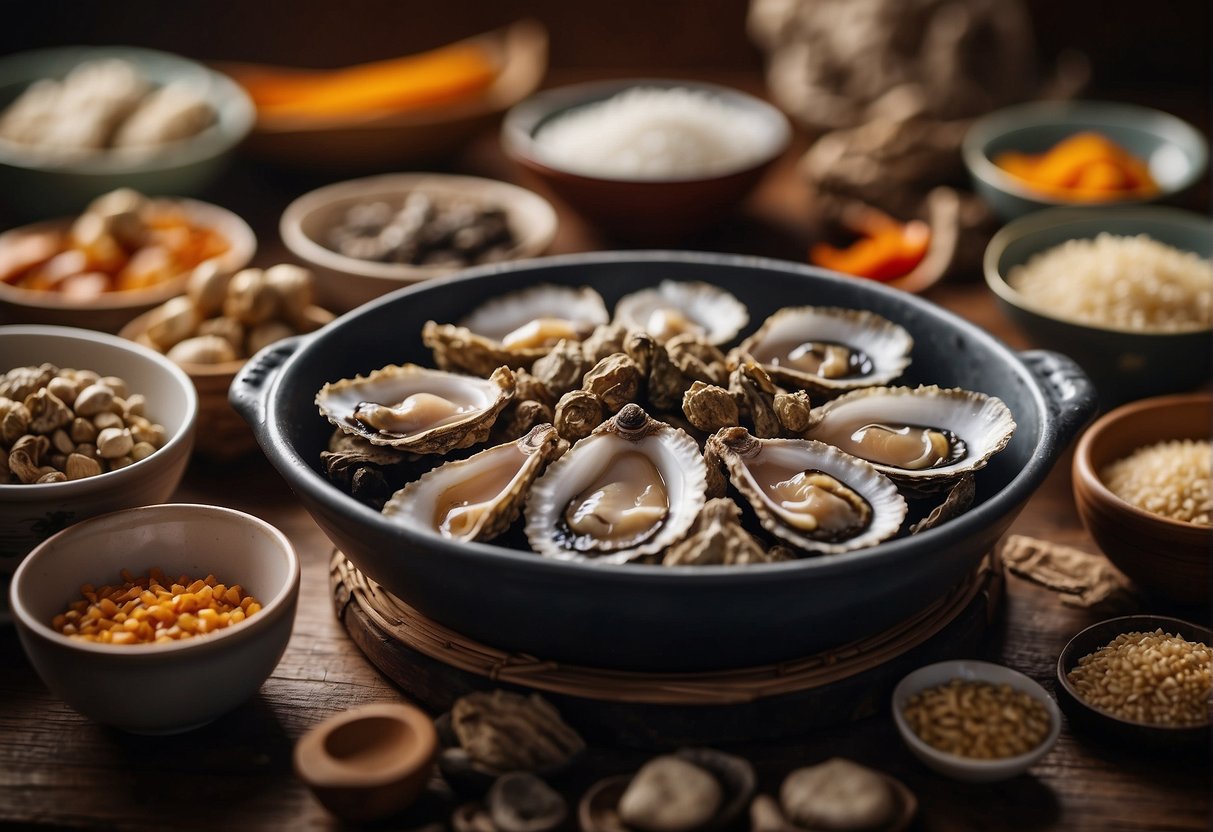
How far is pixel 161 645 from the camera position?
1.07 metres

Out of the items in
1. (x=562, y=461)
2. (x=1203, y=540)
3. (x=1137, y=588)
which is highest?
(x=562, y=461)

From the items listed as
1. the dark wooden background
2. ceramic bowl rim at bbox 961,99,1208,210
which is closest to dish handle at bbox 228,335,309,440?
ceramic bowl rim at bbox 961,99,1208,210

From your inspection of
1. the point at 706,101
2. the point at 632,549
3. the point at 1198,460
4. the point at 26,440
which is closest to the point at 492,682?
the point at 632,549

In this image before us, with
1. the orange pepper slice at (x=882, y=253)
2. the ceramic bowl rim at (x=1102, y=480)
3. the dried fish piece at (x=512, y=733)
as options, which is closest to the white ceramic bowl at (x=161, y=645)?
the dried fish piece at (x=512, y=733)

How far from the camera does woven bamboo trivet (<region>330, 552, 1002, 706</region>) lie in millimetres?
1127

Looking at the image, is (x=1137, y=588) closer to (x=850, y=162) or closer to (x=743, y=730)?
(x=743, y=730)

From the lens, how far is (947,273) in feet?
7.04

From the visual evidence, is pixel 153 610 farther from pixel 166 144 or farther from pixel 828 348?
pixel 166 144

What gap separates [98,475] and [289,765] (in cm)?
40

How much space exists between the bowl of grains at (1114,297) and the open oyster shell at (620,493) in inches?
29.5

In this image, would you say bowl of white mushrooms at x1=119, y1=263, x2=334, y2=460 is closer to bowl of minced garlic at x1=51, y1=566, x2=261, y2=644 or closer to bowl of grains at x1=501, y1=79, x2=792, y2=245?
bowl of minced garlic at x1=51, y1=566, x2=261, y2=644

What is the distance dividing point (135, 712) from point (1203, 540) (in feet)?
3.73

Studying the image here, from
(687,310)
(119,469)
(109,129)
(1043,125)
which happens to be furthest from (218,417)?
(1043,125)

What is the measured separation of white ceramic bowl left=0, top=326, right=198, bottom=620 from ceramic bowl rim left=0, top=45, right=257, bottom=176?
2.39 ft
